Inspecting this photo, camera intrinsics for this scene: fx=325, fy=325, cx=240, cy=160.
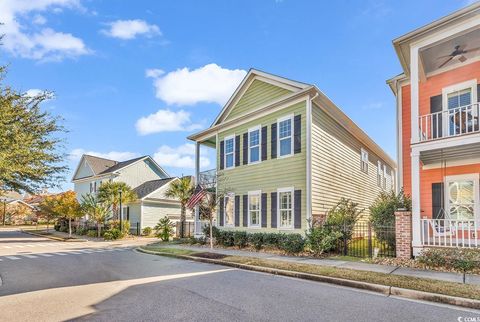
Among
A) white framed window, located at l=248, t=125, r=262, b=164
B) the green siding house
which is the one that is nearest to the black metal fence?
the green siding house

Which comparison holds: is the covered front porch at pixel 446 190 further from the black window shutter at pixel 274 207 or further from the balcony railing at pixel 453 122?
the black window shutter at pixel 274 207

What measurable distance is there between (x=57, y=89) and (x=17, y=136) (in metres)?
4.14

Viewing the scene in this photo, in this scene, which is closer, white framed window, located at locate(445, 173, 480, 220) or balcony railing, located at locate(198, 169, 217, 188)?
white framed window, located at locate(445, 173, 480, 220)

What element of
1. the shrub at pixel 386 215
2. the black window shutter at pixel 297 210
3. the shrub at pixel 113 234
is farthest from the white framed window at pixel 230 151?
the shrub at pixel 113 234

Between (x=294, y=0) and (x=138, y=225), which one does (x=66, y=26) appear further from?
(x=138, y=225)

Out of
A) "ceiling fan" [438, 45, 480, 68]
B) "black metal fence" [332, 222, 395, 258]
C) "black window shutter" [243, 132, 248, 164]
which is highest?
"ceiling fan" [438, 45, 480, 68]

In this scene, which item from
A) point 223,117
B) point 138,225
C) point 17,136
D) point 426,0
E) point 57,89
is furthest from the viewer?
point 138,225

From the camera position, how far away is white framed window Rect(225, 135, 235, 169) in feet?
60.7

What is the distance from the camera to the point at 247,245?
15.9m

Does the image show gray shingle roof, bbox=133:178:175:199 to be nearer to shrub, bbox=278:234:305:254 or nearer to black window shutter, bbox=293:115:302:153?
black window shutter, bbox=293:115:302:153

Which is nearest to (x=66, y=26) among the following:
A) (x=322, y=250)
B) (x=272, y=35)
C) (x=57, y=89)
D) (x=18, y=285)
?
(x=57, y=89)

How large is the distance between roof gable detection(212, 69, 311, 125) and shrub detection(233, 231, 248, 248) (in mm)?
6614

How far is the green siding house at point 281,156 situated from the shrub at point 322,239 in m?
1.15

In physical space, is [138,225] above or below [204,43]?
below
